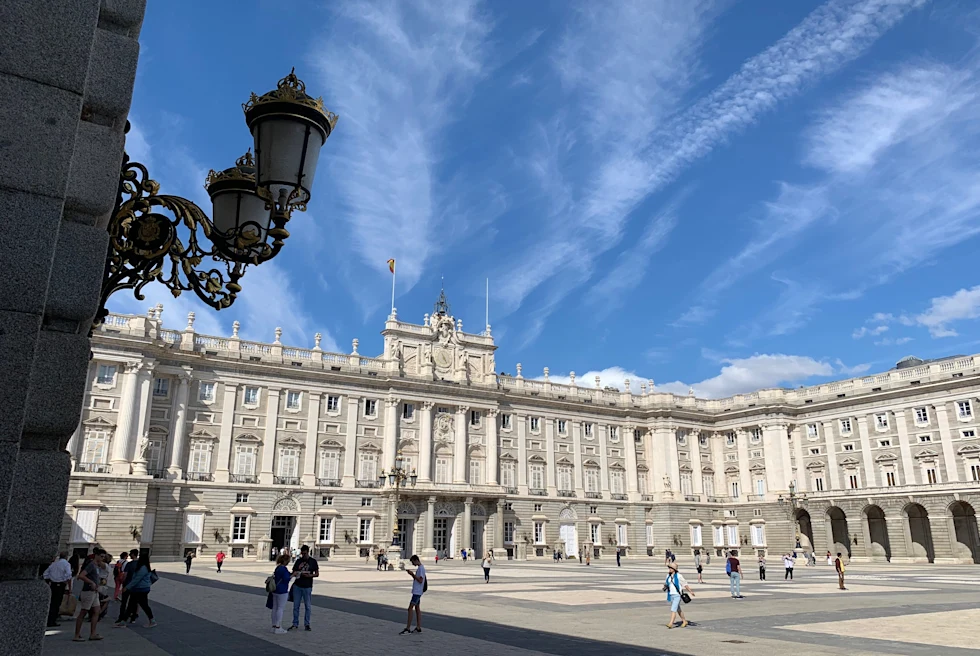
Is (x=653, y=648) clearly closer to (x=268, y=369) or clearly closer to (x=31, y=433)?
(x=31, y=433)

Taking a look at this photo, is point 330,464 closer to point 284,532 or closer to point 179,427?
point 284,532

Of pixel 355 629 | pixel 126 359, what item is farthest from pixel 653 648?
pixel 126 359

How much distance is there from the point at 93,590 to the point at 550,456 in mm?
51345

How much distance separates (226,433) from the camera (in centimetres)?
4953

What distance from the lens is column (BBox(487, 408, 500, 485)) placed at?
58.0m

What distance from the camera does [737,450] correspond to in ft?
221

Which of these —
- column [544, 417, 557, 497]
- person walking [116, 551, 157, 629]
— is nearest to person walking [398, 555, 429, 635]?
person walking [116, 551, 157, 629]

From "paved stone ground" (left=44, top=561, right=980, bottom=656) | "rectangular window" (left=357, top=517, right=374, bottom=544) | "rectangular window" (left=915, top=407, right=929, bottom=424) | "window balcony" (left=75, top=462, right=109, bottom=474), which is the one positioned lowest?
"paved stone ground" (left=44, top=561, right=980, bottom=656)

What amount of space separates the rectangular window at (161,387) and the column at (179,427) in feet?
2.44

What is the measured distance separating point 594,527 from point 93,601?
5376 cm

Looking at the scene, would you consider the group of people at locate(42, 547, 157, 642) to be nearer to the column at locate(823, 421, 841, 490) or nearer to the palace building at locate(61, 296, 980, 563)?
the palace building at locate(61, 296, 980, 563)

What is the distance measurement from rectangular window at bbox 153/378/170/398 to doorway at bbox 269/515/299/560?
36.9 ft

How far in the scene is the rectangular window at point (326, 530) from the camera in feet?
167

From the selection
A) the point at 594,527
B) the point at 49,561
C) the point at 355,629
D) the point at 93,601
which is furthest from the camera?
the point at 594,527
